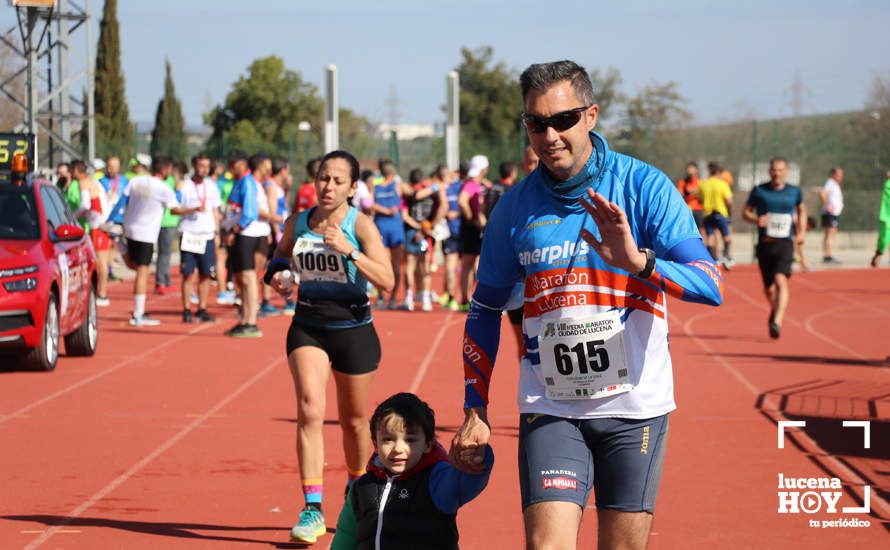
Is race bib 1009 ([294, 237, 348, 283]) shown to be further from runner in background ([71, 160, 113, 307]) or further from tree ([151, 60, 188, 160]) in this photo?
tree ([151, 60, 188, 160])

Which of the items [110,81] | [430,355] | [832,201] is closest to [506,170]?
[430,355]

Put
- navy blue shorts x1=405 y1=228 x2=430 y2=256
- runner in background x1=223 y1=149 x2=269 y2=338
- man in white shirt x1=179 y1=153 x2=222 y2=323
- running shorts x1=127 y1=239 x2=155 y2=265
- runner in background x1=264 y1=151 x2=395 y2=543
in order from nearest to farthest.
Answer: runner in background x1=264 y1=151 x2=395 y2=543
runner in background x1=223 y1=149 x2=269 y2=338
running shorts x1=127 y1=239 x2=155 y2=265
man in white shirt x1=179 y1=153 x2=222 y2=323
navy blue shorts x1=405 y1=228 x2=430 y2=256

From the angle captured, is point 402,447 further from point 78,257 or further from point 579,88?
point 78,257

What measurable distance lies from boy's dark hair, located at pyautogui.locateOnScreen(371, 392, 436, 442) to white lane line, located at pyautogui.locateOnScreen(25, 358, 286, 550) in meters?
3.04

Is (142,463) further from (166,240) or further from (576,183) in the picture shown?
(166,240)

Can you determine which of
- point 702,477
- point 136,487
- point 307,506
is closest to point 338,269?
point 307,506

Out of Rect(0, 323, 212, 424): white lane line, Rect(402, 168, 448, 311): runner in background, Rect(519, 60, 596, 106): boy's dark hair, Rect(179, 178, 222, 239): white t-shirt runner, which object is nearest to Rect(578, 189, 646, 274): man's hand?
Rect(519, 60, 596, 106): boy's dark hair

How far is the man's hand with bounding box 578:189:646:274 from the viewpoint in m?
3.97

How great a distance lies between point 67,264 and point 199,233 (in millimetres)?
4123

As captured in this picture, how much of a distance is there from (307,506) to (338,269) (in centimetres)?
129

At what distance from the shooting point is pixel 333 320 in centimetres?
733

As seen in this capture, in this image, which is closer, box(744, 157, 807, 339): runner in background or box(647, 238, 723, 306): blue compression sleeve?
box(647, 238, 723, 306): blue compression sleeve

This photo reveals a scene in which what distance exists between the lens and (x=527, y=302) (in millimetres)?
4613

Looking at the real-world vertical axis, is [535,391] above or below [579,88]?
below
